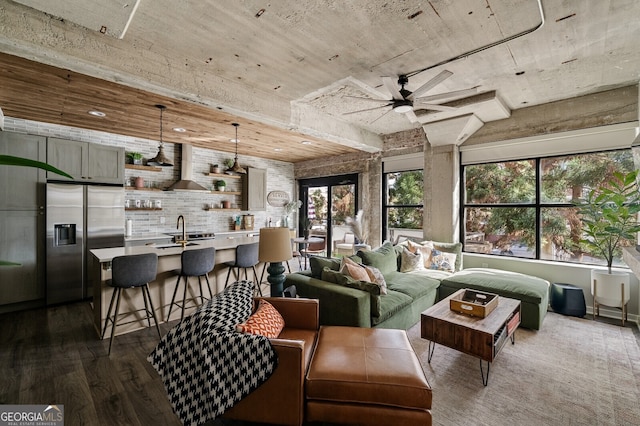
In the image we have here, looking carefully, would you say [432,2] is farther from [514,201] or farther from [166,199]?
[166,199]

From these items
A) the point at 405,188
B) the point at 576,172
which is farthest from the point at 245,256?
the point at 576,172

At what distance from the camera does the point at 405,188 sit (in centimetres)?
577

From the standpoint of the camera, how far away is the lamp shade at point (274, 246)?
8.50ft

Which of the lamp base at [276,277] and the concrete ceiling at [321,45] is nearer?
the concrete ceiling at [321,45]

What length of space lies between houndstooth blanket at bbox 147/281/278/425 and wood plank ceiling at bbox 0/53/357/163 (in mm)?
2829

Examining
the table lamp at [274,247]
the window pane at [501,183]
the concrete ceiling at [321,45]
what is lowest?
the table lamp at [274,247]

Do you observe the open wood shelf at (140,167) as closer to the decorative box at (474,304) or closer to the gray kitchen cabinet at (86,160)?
the gray kitchen cabinet at (86,160)

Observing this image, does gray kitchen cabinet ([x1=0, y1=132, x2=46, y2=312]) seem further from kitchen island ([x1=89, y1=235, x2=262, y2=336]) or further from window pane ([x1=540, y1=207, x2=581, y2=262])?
window pane ([x1=540, y1=207, x2=581, y2=262])

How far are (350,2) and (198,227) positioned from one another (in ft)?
17.4

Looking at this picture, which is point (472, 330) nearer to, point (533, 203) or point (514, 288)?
point (514, 288)

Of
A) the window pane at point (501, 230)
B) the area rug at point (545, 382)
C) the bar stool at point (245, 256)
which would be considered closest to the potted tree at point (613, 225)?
the area rug at point (545, 382)

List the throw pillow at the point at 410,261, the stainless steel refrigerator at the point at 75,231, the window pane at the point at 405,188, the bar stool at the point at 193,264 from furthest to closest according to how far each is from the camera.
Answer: the window pane at the point at 405,188
the throw pillow at the point at 410,261
the stainless steel refrigerator at the point at 75,231
the bar stool at the point at 193,264

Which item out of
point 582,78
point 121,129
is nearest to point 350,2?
point 582,78

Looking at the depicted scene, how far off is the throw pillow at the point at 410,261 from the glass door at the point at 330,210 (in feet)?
6.41
